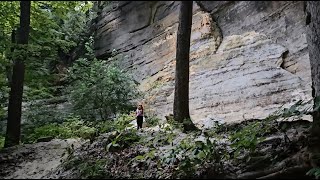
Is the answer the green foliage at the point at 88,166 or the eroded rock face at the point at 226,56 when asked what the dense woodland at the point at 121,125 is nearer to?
the green foliage at the point at 88,166

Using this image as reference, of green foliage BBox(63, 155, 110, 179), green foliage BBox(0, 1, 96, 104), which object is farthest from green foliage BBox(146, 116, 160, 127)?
green foliage BBox(63, 155, 110, 179)

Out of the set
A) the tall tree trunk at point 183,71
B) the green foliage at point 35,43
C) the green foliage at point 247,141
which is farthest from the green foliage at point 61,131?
the green foliage at point 247,141

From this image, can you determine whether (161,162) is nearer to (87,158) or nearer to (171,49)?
(87,158)

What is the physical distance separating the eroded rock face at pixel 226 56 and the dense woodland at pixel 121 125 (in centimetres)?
225

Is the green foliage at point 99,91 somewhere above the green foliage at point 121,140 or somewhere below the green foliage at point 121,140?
above

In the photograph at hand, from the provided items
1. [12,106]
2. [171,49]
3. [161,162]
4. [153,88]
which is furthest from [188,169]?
[171,49]

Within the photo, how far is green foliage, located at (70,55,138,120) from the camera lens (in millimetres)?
14195

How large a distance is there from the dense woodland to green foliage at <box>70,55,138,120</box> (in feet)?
0.14

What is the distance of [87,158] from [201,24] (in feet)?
46.2

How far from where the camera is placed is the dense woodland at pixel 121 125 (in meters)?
5.15

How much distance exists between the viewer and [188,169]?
5219 millimetres

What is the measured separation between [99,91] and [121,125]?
4.52 m

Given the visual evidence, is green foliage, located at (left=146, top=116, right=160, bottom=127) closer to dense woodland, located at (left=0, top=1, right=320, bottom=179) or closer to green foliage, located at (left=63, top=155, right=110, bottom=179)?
dense woodland, located at (left=0, top=1, right=320, bottom=179)

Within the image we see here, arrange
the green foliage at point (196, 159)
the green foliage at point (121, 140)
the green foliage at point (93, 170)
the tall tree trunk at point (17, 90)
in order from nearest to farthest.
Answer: the green foliage at point (196, 159) < the green foliage at point (93, 170) < the green foliage at point (121, 140) < the tall tree trunk at point (17, 90)
